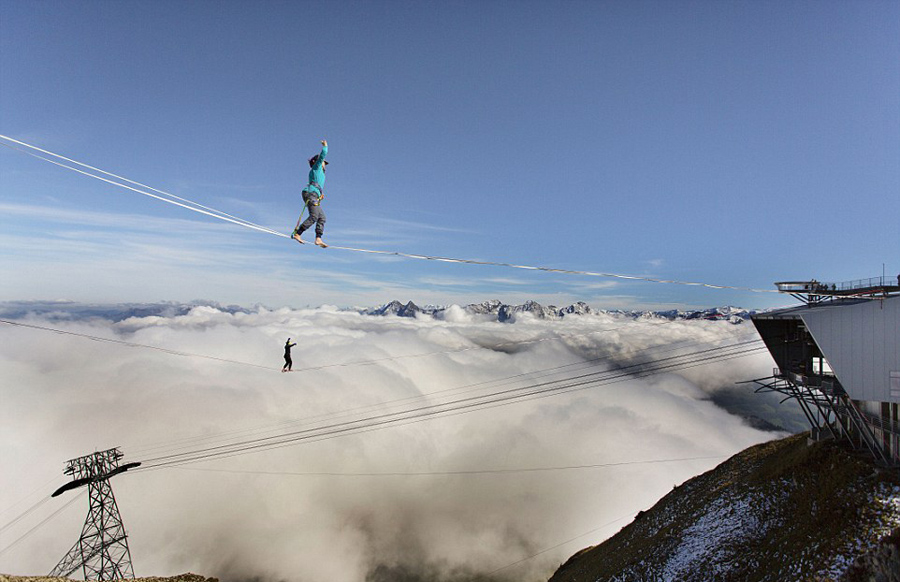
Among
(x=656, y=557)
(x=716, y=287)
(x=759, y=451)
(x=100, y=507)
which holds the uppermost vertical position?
(x=716, y=287)

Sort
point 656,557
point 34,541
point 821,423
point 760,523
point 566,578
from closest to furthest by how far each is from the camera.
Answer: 1. point 760,523
2. point 656,557
3. point 821,423
4. point 566,578
5. point 34,541

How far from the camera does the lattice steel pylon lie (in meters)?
33.2

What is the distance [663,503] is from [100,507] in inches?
2212

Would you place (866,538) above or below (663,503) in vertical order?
above

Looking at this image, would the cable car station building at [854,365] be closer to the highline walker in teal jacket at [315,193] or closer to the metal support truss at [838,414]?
the metal support truss at [838,414]

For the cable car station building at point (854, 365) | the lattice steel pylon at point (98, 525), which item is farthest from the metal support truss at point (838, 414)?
the lattice steel pylon at point (98, 525)

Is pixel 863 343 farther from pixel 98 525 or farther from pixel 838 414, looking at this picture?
pixel 98 525

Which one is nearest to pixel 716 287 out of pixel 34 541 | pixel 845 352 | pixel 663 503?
pixel 845 352

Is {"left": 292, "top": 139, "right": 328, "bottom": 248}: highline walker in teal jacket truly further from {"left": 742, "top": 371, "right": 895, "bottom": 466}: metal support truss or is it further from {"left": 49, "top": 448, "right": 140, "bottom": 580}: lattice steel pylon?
{"left": 49, "top": 448, "right": 140, "bottom": 580}: lattice steel pylon

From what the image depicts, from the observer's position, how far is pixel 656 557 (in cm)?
2828

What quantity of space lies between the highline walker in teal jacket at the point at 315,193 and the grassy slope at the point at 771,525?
101 feet

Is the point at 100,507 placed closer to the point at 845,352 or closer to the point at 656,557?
the point at 656,557

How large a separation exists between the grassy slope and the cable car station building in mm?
2125

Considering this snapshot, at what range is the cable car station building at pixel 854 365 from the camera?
853 inches
